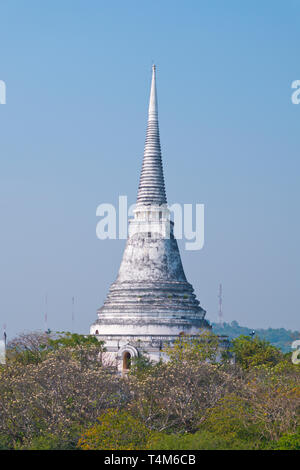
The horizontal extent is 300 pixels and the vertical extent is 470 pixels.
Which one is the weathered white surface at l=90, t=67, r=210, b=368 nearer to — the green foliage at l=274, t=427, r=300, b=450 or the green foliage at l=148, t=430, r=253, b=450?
the green foliage at l=148, t=430, r=253, b=450

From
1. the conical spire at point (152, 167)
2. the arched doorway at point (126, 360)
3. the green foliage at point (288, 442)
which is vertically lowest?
the green foliage at point (288, 442)

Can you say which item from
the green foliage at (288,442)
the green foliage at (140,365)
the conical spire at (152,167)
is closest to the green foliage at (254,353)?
the green foliage at (140,365)

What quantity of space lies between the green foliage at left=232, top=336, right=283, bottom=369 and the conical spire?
1185 centimetres

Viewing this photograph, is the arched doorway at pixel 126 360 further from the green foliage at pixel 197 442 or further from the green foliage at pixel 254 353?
the green foliage at pixel 197 442

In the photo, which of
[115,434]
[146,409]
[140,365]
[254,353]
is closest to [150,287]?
[254,353]

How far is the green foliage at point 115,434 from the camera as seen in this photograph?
37469 mm

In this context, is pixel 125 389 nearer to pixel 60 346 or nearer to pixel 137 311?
pixel 60 346

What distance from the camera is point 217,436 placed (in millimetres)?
38500

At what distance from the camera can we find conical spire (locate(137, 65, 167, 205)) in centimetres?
6744

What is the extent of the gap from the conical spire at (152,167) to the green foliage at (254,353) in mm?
11854

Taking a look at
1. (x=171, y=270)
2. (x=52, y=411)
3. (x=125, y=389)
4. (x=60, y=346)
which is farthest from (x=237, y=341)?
(x=52, y=411)

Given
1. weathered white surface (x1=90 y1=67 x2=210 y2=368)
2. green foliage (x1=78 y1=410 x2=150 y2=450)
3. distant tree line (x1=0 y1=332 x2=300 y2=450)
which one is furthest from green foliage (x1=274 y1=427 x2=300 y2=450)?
weathered white surface (x1=90 y1=67 x2=210 y2=368)

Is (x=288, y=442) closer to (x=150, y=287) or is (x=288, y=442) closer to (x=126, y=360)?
(x=126, y=360)
